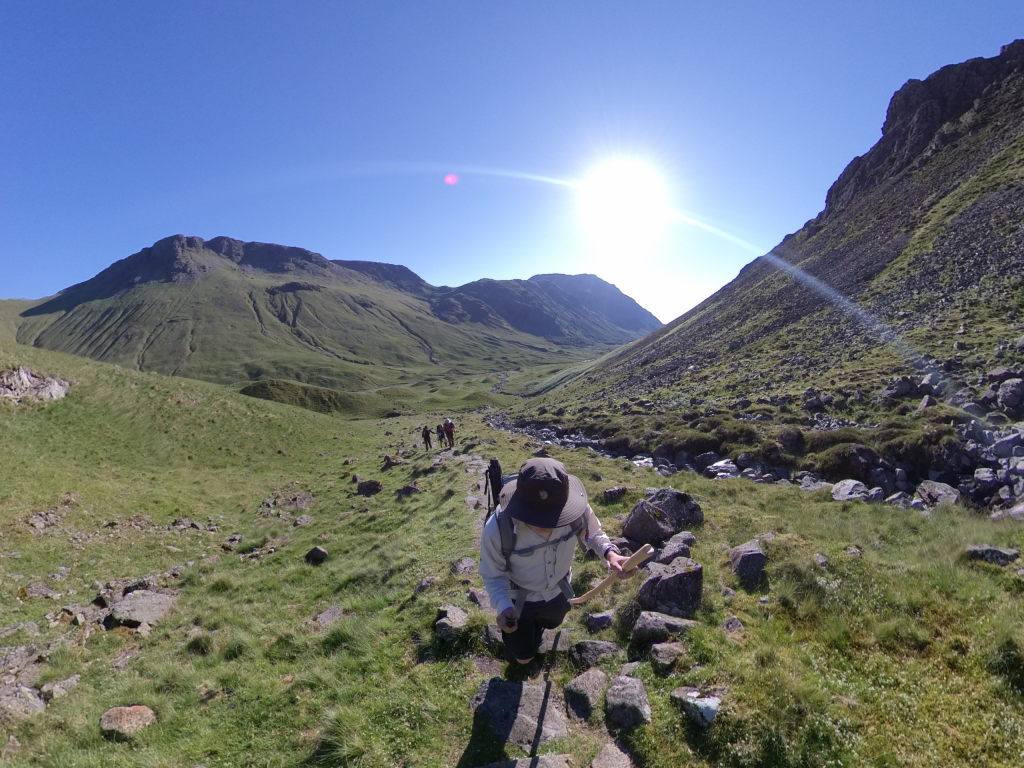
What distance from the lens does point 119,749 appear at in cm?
637

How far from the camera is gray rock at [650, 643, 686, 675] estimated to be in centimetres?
630

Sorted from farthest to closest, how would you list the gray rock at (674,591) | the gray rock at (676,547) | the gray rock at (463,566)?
1. the gray rock at (463,566)
2. the gray rock at (676,547)
3. the gray rock at (674,591)

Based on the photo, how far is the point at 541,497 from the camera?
5137 mm

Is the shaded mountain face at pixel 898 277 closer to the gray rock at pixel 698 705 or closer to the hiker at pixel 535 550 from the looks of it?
the gray rock at pixel 698 705

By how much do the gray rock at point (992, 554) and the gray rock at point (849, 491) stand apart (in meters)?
7.63

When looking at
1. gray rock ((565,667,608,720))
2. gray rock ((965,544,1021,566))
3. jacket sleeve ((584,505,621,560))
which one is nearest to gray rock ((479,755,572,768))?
gray rock ((565,667,608,720))

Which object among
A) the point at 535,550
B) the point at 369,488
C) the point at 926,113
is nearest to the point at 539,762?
the point at 535,550

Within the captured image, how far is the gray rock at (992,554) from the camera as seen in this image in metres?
7.84

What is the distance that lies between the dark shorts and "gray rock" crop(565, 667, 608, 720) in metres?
1.03

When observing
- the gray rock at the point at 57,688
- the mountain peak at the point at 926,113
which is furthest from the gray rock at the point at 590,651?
the mountain peak at the point at 926,113

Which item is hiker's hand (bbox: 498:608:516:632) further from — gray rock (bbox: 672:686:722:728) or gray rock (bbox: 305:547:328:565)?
gray rock (bbox: 305:547:328:565)

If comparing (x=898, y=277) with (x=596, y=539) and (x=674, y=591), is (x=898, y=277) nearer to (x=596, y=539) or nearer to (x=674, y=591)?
(x=674, y=591)

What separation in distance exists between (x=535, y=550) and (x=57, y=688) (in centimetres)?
1036

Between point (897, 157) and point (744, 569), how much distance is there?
114 m
